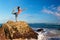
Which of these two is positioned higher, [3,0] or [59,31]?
[3,0]

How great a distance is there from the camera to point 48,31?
2189mm

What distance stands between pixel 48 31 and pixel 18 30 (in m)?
0.41

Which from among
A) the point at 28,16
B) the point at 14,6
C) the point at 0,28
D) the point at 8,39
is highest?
the point at 14,6

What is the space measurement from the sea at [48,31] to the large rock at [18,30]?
61 millimetres

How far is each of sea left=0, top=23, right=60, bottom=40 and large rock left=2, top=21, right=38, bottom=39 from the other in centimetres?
6

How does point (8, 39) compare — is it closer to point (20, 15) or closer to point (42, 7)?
point (20, 15)

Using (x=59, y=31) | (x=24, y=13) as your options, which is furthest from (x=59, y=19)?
(x=24, y=13)

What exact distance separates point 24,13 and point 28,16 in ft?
0.23

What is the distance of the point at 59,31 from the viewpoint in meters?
2.20

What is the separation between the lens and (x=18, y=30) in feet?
7.06

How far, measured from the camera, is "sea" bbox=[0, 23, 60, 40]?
2.17m

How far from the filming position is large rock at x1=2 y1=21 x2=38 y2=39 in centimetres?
213

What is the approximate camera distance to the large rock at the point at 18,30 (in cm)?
213

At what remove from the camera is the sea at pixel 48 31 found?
7.11ft
